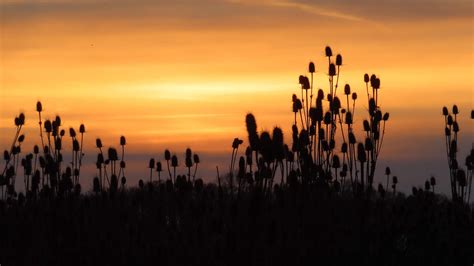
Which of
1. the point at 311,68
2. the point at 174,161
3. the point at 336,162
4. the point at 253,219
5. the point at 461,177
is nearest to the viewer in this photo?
the point at 253,219

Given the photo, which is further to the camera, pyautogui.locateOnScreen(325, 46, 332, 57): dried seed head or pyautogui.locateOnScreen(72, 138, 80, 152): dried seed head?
pyautogui.locateOnScreen(72, 138, 80, 152): dried seed head

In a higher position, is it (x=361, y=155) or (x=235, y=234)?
(x=361, y=155)

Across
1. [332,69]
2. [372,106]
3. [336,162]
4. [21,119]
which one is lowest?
[336,162]

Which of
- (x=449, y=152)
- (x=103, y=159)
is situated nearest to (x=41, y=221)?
(x=103, y=159)

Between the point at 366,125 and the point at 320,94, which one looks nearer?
the point at 320,94

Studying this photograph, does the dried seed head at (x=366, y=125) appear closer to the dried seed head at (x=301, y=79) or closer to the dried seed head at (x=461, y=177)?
the dried seed head at (x=301, y=79)

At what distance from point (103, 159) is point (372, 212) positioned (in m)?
2.86

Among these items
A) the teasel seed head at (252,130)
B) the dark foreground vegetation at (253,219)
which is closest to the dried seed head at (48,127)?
the dark foreground vegetation at (253,219)

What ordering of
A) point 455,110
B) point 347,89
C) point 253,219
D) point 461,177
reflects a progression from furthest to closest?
point 455,110, point 461,177, point 347,89, point 253,219

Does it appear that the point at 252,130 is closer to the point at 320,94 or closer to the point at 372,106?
the point at 320,94

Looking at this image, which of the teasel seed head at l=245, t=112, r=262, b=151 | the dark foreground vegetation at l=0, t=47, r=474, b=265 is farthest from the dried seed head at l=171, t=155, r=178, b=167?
the teasel seed head at l=245, t=112, r=262, b=151

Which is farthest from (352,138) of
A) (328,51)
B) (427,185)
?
(427,185)

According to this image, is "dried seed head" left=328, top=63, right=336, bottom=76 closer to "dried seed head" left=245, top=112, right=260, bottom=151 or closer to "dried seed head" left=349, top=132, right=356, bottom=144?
"dried seed head" left=349, top=132, right=356, bottom=144

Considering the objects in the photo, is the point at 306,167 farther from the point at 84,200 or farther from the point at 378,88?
the point at 84,200
